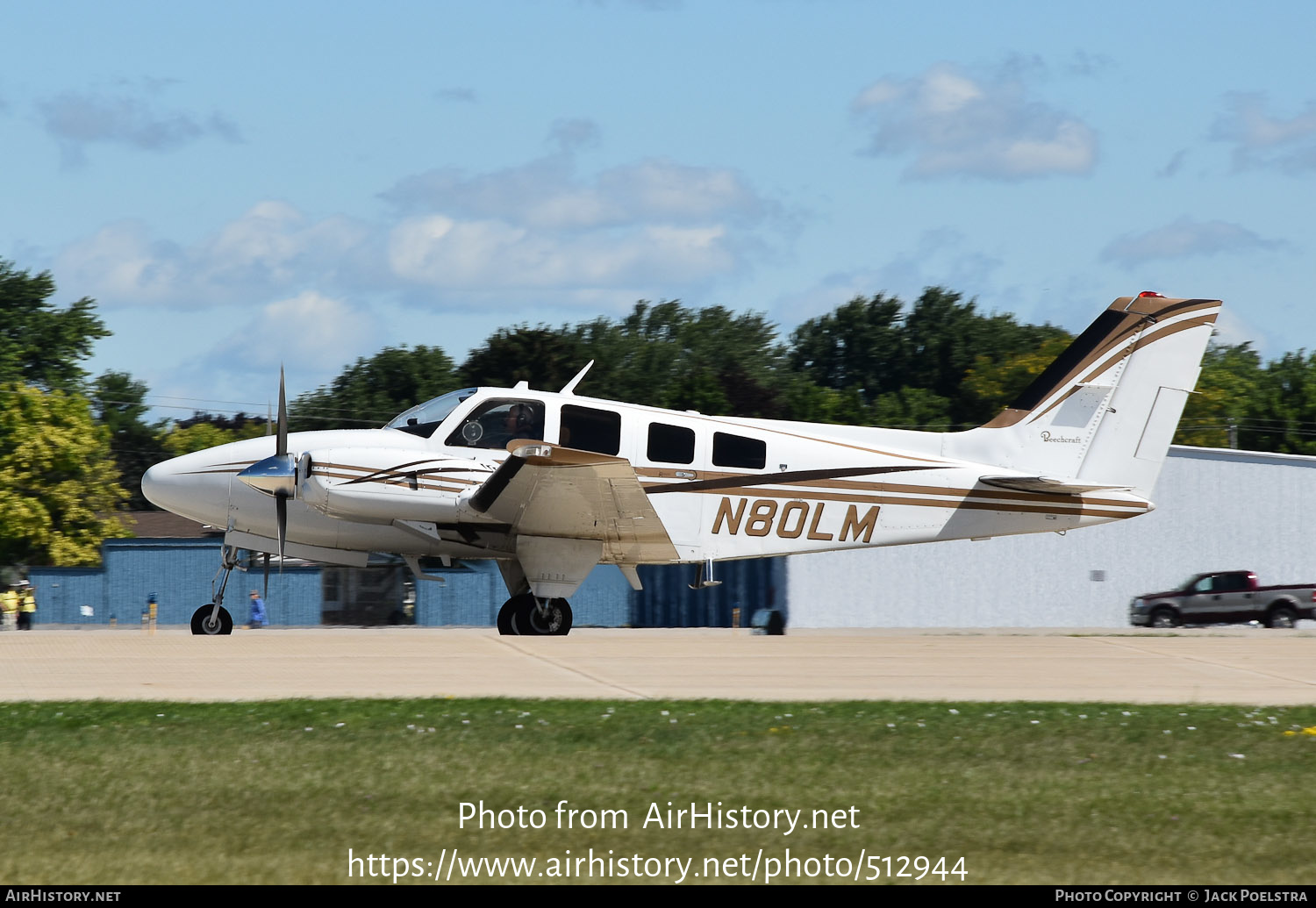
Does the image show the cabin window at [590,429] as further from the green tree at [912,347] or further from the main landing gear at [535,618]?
the green tree at [912,347]

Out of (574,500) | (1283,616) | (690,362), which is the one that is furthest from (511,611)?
(690,362)

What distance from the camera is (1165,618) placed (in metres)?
33.0

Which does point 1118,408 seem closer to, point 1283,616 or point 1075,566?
point 1283,616

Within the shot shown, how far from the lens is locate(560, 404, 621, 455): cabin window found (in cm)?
1623

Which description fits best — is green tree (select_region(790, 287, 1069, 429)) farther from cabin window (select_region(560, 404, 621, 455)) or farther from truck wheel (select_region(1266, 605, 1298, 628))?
cabin window (select_region(560, 404, 621, 455))

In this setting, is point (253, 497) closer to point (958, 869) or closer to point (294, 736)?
point (294, 736)

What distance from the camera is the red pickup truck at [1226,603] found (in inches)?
1250

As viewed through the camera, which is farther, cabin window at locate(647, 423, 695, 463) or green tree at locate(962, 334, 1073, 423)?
green tree at locate(962, 334, 1073, 423)

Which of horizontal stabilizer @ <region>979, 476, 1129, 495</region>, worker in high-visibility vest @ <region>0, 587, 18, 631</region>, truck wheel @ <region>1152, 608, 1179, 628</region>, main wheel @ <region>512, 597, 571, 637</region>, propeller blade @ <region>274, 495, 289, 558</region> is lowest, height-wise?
worker in high-visibility vest @ <region>0, 587, 18, 631</region>

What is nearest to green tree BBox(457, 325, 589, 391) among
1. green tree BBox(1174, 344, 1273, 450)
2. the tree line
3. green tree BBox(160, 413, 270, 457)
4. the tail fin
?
the tree line

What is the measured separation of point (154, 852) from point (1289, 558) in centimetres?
3443

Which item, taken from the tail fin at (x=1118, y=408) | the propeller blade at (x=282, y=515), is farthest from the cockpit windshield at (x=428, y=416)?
the tail fin at (x=1118, y=408)

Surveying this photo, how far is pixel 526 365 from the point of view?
204ft

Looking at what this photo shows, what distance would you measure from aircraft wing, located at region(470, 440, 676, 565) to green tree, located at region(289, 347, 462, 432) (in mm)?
46739
